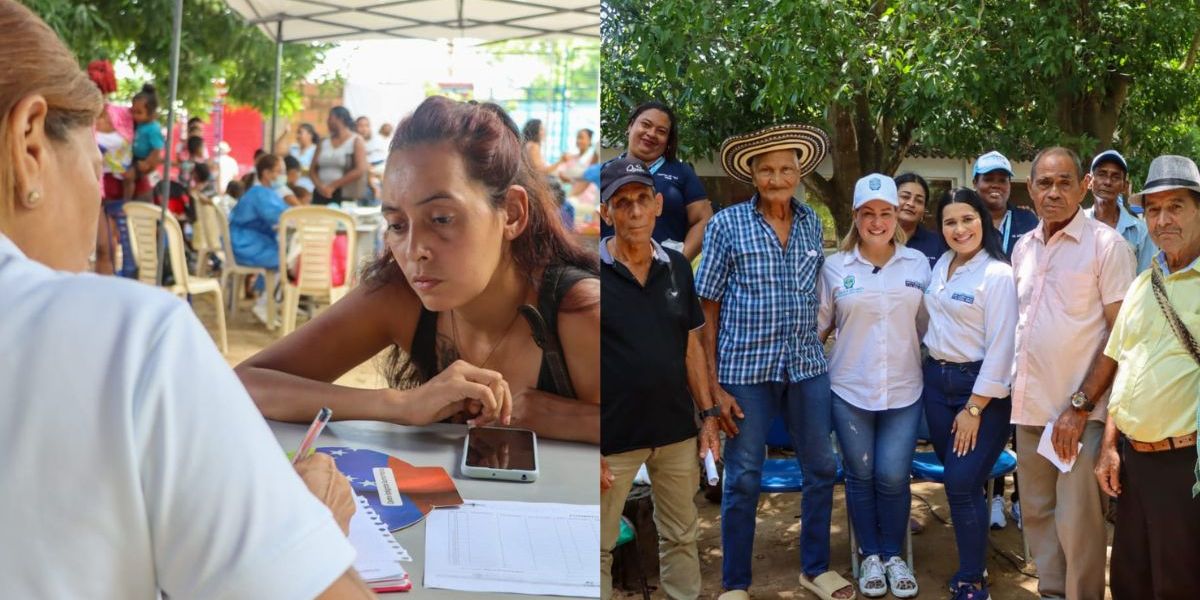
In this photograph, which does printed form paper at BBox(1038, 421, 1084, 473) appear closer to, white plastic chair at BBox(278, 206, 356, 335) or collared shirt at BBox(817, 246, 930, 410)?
collared shirt at BBox(817, 246, 930, 410)

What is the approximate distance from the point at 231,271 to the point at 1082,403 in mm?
2337

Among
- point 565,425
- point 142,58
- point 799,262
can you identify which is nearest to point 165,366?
point 565,425

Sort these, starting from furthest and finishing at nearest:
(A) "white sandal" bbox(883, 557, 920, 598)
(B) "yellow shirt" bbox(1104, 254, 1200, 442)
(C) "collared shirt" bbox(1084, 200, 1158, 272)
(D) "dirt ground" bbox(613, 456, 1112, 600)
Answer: (D) "dirt ground" bbox(613, 456, 1112, 600) < (A) "white sandal" bbox(883, 557, 920, 598) < (C) "collared shirt" bbox(1084, 200, 1158, 272) < (B) "yellow shirt" bbox(1104, 254, 1200, 442)

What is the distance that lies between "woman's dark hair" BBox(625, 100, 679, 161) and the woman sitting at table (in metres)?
1.41

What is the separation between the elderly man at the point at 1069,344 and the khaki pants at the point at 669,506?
1.01m

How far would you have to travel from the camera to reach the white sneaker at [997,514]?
421 centimetres

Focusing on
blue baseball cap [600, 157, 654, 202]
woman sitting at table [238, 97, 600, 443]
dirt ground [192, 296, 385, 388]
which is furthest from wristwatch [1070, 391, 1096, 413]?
dirt ground [192, 296, 385, 388]

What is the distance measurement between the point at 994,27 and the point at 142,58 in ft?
8.45

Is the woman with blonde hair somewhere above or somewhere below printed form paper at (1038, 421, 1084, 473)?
above

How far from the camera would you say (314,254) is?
2.09 meters

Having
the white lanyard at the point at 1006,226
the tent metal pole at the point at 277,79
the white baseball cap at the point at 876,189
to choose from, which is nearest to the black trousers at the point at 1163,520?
the white lanyard at the point at 1006,226

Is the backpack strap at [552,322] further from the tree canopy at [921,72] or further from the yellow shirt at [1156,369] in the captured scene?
the yellow shirt at [1156,369]

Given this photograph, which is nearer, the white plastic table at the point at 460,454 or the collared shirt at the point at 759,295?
the white plastic table at the point at 460,454

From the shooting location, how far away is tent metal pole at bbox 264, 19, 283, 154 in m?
2.10
